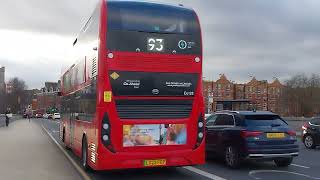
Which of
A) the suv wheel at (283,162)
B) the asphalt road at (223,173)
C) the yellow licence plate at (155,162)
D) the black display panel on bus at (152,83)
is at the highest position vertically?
the black display panel on bus at (152,83)

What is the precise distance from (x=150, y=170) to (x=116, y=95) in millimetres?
3190

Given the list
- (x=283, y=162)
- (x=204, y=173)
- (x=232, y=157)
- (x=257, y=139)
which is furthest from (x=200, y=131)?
(x=283, y=162)

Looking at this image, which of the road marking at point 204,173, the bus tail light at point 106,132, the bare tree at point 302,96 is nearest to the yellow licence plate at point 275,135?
the road marking at point 204,173

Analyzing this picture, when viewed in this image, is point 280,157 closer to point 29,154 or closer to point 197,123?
point 197,123

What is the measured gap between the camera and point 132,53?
10.6 m

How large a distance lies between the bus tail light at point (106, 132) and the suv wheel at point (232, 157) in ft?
13.2

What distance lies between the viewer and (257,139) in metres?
12.6

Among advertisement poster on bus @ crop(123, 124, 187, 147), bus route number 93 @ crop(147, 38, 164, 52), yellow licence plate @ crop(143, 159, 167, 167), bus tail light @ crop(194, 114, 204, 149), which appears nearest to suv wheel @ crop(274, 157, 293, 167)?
bus tail light @ crop(194, 114, 204, 149)

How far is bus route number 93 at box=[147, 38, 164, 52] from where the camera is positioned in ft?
35.4

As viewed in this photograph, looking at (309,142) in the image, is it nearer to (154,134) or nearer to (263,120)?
(263,120)

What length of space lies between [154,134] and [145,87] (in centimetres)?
107

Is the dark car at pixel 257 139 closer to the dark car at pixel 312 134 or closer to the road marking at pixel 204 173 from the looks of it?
the road marking at pixel 204 173

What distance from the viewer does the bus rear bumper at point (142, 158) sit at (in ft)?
33.9

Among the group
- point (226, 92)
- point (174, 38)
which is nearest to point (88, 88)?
point (174, 38)
